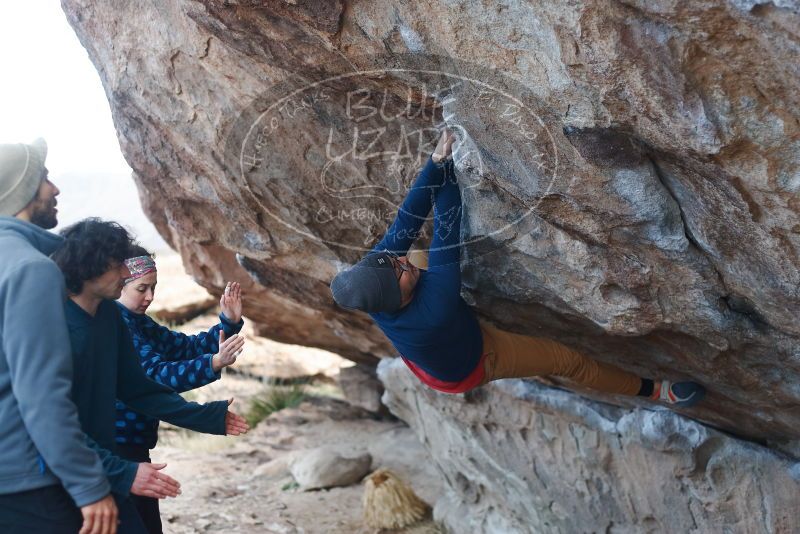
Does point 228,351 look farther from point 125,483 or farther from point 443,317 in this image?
point 443,317

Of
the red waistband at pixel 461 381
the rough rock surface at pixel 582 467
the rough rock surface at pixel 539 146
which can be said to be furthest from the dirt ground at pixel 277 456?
the red waistband at pixel 461 381

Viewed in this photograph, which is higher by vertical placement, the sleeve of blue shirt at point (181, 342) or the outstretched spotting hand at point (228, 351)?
the outstretched spotting hand at point (228, 351)

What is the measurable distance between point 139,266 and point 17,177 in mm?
508

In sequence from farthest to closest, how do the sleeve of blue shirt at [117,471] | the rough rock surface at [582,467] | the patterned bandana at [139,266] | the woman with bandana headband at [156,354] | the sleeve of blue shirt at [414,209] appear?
the rough rock surface at [582,467]
the sleeve of blue shirt at [414,209]
the woman with bandana headband at [156,354]
the patterned bandana at [139,266]
the sleeve of blue shirt at [117,471]

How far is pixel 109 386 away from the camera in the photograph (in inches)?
108

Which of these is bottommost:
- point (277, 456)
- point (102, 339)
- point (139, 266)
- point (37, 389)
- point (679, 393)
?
point (277, 456)

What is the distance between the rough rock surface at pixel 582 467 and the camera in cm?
404

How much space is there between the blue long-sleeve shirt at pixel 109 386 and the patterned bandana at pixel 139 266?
0.16 metres

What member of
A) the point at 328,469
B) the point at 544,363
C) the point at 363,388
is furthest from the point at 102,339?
the point at 363,388

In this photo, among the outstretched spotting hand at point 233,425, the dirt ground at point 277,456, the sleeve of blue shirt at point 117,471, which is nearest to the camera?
the sleeve of blue shirt at point 117,471

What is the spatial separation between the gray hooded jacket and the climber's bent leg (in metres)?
2.02

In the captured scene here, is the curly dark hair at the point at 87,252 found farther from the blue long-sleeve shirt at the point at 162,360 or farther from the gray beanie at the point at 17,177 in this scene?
the blue long-sleeve shirt at the point at 162,360

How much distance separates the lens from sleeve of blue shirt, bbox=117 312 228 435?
2.95m

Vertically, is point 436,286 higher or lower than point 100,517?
higher
